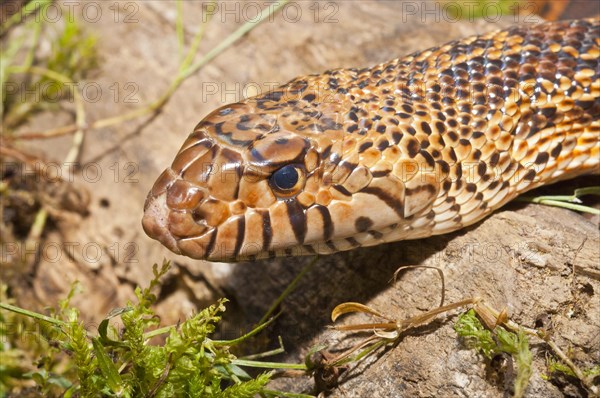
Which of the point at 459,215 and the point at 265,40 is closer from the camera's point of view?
the point at 459,215

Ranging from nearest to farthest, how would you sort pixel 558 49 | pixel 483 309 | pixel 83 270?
pixel 483 309 < pixel 558 49 < pixel 83 270

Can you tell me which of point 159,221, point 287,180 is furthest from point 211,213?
point 287,180

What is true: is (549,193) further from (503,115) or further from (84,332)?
(84,332)

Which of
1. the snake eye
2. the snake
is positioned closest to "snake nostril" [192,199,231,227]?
the snake

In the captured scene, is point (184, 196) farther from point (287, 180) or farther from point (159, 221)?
point (287, 180)

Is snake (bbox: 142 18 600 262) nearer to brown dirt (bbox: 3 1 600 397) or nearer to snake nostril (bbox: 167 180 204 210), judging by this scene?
snake nostril (bbox: 167 180 204 210)

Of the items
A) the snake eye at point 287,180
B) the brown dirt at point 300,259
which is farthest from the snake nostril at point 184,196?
the brown dirt at point 300,259

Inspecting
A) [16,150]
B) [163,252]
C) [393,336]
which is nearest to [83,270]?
[163,252]

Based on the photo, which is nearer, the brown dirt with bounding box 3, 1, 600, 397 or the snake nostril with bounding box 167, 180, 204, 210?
the snake nostril with bounding box 167, 180, 204, 210
